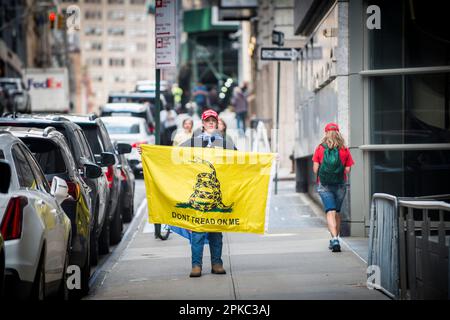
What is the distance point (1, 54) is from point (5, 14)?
4742 millimetres

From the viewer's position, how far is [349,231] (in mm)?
15508

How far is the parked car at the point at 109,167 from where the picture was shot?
51.1ft

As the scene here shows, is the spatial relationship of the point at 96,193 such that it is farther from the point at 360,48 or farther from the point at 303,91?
the point at 303,91

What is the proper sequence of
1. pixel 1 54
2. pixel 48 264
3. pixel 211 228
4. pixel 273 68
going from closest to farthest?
pixel 48 264 < pixel 211 228 < pixel 273 68 < pixel 1 54

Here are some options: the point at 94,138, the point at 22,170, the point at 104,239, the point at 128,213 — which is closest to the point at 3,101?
the point at 128,213

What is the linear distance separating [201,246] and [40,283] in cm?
400

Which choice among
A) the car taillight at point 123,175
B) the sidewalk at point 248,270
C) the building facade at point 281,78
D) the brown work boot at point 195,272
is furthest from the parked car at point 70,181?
the building facade at point 281,78

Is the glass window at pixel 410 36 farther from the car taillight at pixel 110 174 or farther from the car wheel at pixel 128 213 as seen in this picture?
the car wheel at pixel 128 213

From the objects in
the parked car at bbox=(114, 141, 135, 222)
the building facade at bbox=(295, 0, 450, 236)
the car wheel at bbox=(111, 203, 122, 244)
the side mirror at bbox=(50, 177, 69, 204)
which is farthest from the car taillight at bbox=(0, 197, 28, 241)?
the parked car at bbox=(114, 141, 135, 222)

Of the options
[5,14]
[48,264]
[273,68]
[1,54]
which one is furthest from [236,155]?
[5,14]

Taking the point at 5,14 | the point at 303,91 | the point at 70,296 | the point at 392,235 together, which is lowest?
the point at 70,296

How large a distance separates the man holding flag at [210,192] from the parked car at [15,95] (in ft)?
125

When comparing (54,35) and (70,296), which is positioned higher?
(54,35)

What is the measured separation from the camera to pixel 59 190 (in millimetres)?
9680
